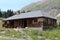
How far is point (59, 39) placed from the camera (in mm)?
33469

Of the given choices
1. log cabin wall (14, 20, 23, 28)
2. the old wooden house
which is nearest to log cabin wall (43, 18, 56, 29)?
the old wooden house

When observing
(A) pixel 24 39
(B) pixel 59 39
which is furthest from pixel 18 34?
(B) pixel 59 39

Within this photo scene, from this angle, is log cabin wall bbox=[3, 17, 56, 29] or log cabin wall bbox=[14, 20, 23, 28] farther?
log cabin wall bbox=[14, 20, 23, 28]

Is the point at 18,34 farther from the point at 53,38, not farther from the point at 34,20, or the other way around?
the point at 34,20

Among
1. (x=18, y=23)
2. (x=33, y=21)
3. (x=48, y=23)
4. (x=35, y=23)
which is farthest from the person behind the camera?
(x=18, y=23)

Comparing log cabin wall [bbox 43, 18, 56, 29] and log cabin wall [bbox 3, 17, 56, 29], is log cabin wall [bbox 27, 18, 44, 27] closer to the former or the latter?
log cabin wall [bbox 3, 17, 56, 29]

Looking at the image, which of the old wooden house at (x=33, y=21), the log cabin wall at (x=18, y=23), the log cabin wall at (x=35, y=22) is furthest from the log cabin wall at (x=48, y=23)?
the log cabin wall at (x=18, y=23)

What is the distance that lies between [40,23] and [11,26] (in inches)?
341

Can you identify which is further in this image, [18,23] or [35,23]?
[18,23]

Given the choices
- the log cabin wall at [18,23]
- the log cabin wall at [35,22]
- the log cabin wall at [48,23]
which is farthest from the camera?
the log cabin wall at [18,23]

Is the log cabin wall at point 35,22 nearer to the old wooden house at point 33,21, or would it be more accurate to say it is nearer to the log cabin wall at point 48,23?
the old wooden house at point 33,21

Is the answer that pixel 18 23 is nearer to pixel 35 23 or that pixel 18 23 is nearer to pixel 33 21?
pixel 33 21

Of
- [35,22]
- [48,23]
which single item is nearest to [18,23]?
[35,22]

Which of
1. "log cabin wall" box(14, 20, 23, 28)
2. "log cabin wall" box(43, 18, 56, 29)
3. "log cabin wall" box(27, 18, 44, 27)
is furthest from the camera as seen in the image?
"log cabin wall" box(14, 20, 23, 28)
